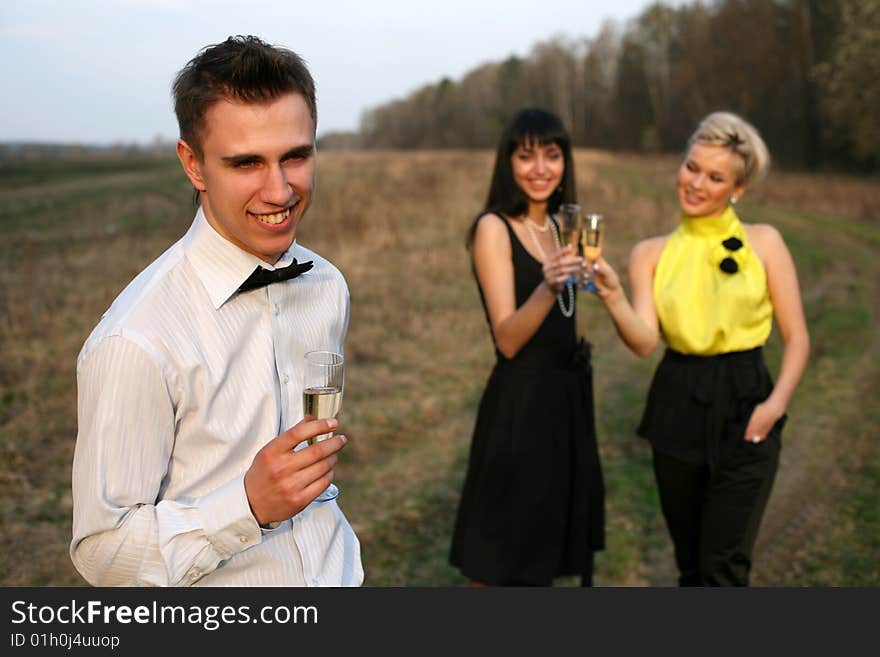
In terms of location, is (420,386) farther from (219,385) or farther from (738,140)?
(219,385)

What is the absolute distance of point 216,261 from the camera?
1.85 m

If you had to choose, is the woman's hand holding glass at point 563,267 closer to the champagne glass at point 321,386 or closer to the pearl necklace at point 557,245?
the pearl necklace at point 557,245

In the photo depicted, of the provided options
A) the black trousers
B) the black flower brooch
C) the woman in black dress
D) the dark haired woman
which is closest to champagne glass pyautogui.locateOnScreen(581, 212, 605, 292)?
the dark haired woman

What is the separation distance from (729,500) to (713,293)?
37.0 inches

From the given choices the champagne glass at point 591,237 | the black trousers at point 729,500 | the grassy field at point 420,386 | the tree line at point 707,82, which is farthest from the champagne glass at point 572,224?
the tree line at point 707,82

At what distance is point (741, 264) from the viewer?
12.2 feet

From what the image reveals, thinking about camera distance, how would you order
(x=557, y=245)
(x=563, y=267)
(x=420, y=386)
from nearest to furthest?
(x=563, y=267) < (x=557, y=245) < (x=420, y=386)

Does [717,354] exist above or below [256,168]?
below

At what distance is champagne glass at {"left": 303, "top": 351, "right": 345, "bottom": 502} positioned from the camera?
1.72 meters

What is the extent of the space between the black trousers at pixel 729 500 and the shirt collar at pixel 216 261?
252cm

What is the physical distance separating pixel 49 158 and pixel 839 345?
2836 cm

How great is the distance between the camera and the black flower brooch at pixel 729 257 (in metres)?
3.69

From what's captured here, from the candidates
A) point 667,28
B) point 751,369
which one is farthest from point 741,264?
point 667,28

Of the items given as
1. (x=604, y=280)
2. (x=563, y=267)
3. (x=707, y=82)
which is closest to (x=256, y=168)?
(x=563, y=267)
